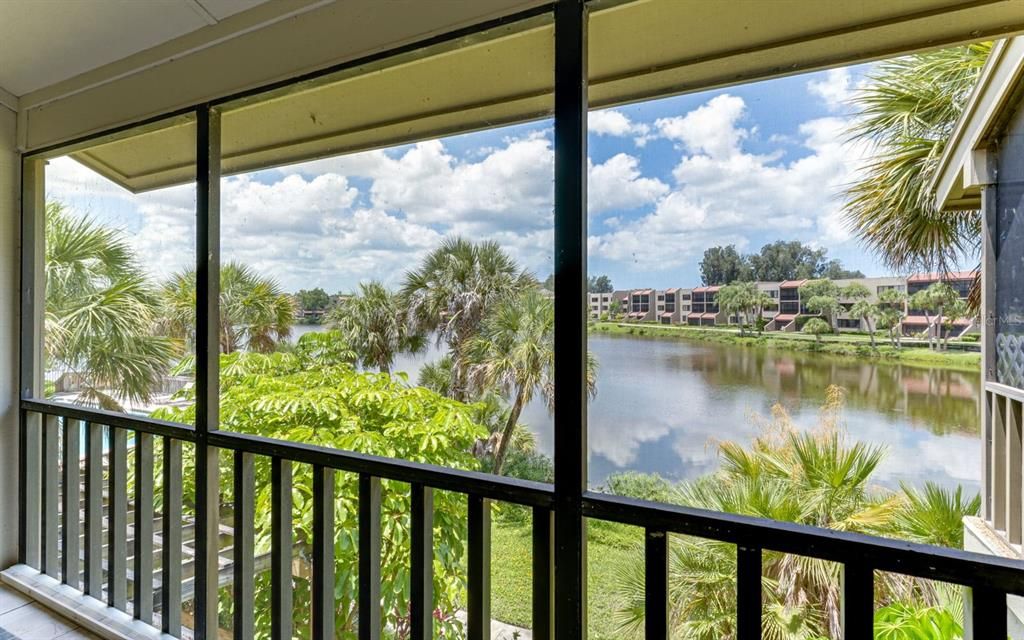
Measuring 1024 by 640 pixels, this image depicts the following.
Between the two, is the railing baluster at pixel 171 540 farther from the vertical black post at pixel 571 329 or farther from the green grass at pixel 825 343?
the green grass at pixel 825 343

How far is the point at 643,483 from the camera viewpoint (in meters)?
1.56

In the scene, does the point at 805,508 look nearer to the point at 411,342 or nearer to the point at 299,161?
the point at 411,342

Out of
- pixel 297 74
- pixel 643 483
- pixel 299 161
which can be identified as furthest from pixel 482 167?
pixel 643 483

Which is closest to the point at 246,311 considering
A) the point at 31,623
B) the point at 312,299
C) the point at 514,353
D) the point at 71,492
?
the point at 312,299

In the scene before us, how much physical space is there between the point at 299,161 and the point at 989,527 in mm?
2754

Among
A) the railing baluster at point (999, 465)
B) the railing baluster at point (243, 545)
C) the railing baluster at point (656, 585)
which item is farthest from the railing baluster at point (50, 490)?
the railing baluster at point (999, 465)

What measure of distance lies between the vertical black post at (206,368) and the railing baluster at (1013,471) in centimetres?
224

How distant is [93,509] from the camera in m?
2.34

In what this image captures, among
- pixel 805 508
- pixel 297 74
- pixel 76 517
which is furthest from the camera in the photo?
pixel 76 517

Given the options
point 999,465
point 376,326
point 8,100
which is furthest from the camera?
point 376,326

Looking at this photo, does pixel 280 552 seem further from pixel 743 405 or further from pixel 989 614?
pixel 989 614

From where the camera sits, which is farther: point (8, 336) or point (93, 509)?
point (8, 336)

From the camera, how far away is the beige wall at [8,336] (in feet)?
8.20

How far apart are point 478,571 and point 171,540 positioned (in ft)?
4.50
